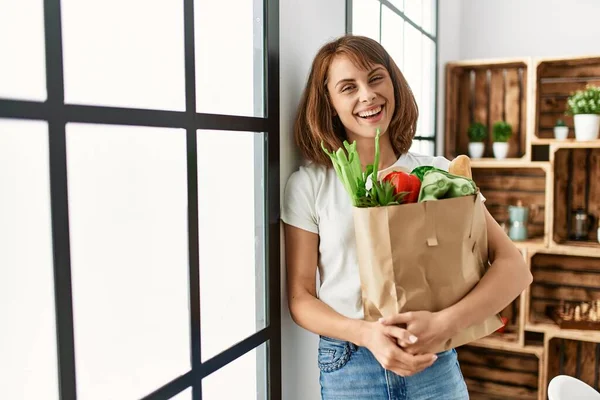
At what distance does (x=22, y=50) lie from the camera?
697 millimetres

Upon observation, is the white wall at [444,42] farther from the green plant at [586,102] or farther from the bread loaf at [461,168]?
the bread loaf at [461,168]

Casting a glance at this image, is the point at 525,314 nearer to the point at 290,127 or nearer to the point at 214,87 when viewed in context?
the point at 290,127

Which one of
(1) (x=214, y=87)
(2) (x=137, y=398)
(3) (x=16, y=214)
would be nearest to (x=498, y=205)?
(1) (x=214, y=87)

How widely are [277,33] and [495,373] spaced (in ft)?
7.76

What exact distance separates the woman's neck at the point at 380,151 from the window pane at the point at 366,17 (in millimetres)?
517

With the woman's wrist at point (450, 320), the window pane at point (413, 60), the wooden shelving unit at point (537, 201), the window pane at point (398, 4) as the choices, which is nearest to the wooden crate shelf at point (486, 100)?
the wooden shelving unit at point (537, 201)

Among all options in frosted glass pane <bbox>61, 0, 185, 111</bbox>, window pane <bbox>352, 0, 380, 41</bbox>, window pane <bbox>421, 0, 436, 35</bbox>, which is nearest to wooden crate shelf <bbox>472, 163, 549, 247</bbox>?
window pane <bbox>421, 0, 436, 35</bbox>

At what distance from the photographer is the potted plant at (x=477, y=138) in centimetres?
288

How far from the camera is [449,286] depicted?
106 cm

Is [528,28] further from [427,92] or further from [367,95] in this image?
[367,95]

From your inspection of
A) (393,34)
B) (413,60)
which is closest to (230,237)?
(393,34)

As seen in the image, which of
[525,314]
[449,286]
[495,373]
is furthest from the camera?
[495,373]

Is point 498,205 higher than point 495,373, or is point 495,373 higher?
point 498,205

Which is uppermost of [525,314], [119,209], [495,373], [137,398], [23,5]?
[23,5]
